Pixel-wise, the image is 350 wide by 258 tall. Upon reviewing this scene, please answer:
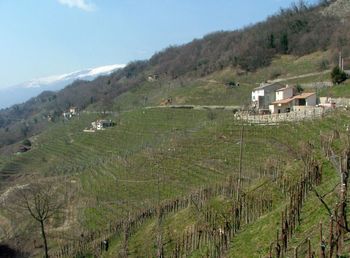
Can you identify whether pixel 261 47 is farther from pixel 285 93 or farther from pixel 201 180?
pixel 201 180

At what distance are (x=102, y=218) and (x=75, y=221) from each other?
297 centimetres

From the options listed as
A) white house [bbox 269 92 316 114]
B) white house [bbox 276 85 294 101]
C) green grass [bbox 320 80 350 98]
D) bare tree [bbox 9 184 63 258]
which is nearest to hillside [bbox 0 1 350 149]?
white house [bbox 276 85 294 101]

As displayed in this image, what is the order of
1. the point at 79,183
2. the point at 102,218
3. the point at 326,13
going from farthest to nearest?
1. the point at 326,13
2. the point at 79,183
3. the point at 102,218

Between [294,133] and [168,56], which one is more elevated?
[168,56]

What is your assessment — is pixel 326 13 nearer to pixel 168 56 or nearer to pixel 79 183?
pixel 168 56

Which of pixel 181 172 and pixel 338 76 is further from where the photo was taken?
pixel 338 76

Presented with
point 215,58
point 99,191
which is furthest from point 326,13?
point 99,191

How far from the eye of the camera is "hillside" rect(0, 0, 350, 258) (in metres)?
11.0

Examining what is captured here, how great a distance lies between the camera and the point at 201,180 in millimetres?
24594

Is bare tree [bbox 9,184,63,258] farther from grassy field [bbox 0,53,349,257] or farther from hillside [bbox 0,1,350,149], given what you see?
hillside [bbox 0,1,350,149]

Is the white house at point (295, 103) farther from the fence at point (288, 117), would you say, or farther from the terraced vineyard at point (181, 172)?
the terraced vineyard at point (181, 172)

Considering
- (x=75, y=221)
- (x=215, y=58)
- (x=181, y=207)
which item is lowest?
(x=75, y=221)

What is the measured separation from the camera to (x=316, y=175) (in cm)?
1252

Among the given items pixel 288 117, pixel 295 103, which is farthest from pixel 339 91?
pixel 288 117
